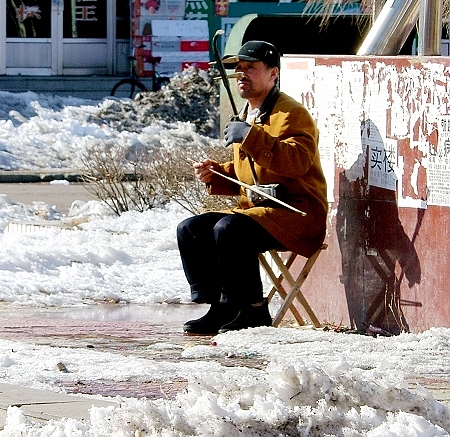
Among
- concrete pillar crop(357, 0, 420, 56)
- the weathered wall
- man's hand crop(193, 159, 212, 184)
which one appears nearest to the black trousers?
man's hand crop(193, 159, 212, 184)

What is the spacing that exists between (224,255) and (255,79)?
1037 mm

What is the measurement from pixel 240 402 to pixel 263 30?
14447 mm

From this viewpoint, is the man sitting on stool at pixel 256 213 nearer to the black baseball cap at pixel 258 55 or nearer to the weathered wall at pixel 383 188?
the black baseball cap at pixel 258 55

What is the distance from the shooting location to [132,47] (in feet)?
85.5

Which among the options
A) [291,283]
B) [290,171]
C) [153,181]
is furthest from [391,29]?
[153,181]

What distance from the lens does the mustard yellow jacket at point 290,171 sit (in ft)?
24.6

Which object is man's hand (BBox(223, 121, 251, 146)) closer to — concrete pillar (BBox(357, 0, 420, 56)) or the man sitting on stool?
the man sitting on stool

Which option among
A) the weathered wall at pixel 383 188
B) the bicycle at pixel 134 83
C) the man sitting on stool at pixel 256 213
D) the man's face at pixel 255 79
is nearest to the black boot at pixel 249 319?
the man sitting on stool at pixel 256 213

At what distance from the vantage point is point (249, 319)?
7727 millimetres

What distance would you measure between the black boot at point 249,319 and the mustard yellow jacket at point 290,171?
1.31 ft

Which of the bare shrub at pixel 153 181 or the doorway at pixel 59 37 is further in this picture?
the doorway at pixel 59 37

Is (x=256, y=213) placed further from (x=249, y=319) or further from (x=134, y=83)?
(x=134, y=83)

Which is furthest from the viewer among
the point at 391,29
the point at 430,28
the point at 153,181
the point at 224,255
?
the point at 153,181

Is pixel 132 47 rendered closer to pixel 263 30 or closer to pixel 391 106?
pixel 263 30
